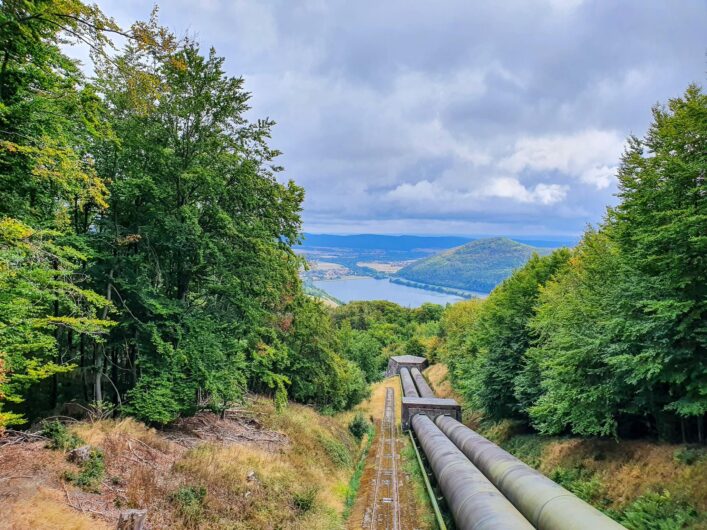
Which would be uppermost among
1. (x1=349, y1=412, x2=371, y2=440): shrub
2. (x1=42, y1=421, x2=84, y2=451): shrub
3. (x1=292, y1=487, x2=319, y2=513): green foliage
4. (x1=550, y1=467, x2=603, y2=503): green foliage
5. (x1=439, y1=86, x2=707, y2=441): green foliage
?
(x1=439, y1=86, x2=707, y2=441): green foliage

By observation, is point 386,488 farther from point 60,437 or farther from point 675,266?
point 675,266

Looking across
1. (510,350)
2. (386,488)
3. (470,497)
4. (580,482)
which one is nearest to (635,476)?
(580,482)

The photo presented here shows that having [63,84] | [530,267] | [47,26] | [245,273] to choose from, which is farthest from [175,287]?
[530,267]

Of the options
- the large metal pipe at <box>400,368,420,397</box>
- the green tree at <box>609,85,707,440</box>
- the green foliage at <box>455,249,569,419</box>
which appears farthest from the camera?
the large metal pipe at <box>400,368,420,397</box>

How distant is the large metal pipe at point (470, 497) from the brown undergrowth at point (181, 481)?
4.78 meters

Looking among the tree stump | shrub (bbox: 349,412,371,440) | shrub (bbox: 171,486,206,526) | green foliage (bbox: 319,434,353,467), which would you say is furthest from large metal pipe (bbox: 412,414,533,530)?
shrub (bbox: 349,412,371,440)

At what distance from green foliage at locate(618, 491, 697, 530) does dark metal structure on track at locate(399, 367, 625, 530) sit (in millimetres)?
2837

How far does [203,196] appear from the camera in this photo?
18.5 metres

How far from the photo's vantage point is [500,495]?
42.0 ft

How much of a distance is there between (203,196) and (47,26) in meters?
8.79

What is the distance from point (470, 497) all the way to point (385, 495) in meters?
8.33

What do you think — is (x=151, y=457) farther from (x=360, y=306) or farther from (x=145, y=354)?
(x=360, y=306)

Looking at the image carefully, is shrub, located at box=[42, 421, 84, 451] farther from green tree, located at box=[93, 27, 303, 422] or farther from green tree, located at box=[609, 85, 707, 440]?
green tree, located at box=[609, 85, 707, 440]

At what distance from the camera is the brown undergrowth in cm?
891
